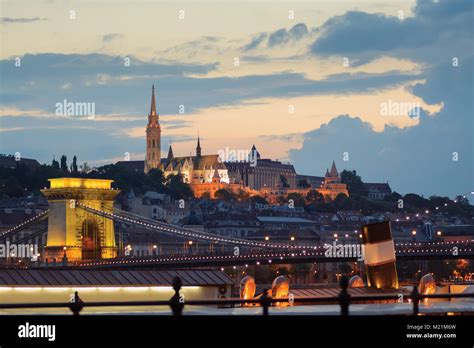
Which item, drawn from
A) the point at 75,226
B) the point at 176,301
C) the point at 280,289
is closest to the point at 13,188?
the point at 75,226

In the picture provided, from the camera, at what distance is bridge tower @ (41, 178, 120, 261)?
109 meters

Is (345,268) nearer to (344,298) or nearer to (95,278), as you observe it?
(95,278)

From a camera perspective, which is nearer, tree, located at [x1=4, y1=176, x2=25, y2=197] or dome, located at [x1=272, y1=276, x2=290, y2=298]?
dome, located at [x1=272, y1=276, x2=290, y2=298]

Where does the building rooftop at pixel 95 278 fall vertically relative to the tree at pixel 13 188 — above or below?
below

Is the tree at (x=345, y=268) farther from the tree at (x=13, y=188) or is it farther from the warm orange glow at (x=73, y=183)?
the tree at (x=13, y=188)

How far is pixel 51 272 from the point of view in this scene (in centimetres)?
3278

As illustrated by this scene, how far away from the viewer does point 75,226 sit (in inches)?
4318

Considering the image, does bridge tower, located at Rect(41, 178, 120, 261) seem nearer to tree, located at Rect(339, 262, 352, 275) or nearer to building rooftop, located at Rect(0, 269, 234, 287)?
tree, located at Rect(339, 262, 352, 275)

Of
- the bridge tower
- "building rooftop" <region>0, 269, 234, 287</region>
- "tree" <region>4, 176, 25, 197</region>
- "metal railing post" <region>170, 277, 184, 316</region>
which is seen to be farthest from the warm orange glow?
"metal railing post" <region>170, 277, 184, 316</region>

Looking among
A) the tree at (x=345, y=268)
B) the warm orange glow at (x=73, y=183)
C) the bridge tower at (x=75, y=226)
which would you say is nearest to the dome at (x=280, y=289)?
the bridge tower at (x=75, y=226)

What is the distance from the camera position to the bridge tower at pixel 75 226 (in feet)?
357

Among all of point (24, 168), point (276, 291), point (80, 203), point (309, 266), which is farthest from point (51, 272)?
point (24, 168)
